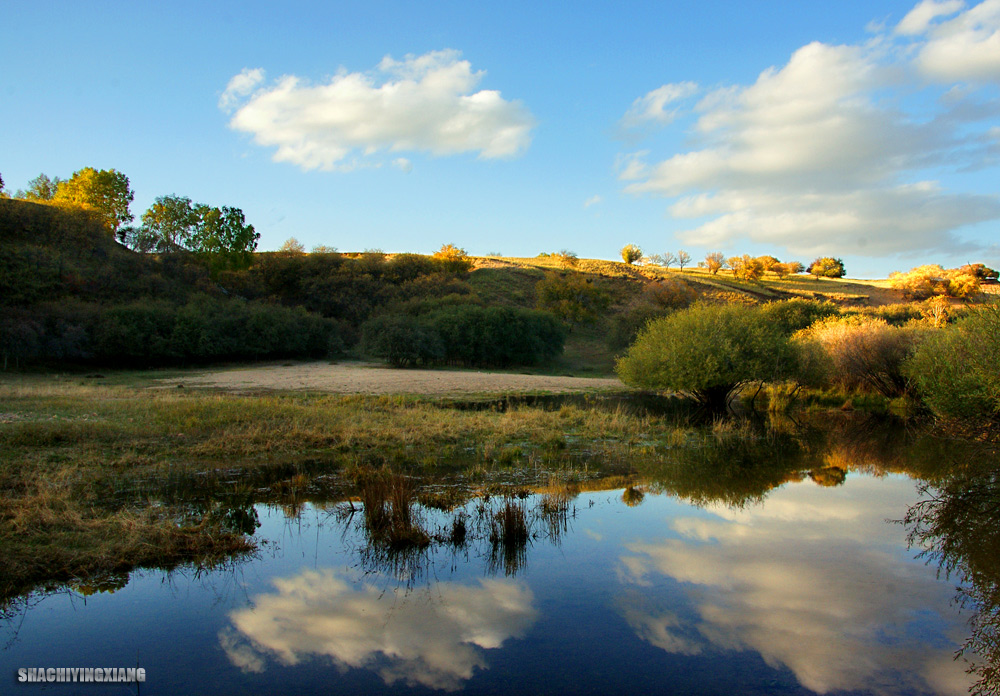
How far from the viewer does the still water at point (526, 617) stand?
21.9 feet

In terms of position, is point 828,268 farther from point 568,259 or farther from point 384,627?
point 384,627

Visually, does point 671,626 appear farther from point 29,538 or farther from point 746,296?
point 746,296

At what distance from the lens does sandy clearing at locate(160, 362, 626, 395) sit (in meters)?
34.6

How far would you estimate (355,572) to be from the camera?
377 inches

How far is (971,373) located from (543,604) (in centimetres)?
1559

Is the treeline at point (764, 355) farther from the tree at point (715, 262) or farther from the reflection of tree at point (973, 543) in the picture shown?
the tree at point (715, 262)

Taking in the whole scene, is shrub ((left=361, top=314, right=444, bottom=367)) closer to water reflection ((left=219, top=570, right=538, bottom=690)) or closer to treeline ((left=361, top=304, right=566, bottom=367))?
treeline ((left=361, top=304, right=566, bottom=367))

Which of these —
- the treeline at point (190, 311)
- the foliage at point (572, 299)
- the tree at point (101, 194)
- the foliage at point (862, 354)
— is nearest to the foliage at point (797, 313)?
the foliage at point (862, 354)

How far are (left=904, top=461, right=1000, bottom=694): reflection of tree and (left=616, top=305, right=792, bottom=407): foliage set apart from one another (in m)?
12.3

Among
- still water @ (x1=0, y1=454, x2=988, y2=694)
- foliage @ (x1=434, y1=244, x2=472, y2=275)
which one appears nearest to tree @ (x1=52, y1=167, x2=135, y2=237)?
foliage @ (x1=434, y1=244, x2=472, y2=275)

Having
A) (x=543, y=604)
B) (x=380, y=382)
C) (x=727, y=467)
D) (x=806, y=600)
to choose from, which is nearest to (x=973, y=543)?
(x=806, y=600)

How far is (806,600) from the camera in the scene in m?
8.77

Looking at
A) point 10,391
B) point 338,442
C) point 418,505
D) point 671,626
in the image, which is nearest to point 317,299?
point 10,391

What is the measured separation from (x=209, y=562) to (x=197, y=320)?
5011 centimetres
